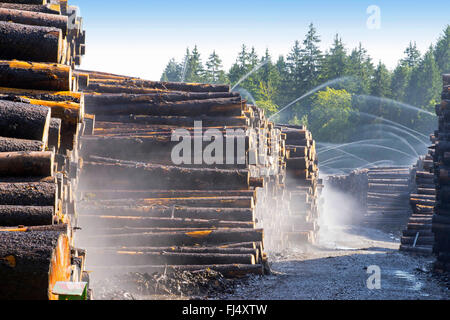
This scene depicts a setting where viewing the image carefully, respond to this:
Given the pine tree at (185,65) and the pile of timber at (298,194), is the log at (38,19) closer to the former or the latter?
the pile of timber at (298,194)

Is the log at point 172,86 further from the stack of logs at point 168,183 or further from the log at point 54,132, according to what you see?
the log at point 54,132

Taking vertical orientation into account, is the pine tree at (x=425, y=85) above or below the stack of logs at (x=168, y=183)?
above

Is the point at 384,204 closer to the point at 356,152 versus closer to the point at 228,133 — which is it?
the point at 228,133

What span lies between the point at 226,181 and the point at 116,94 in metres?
3.94

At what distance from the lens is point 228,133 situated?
13773 millimetres

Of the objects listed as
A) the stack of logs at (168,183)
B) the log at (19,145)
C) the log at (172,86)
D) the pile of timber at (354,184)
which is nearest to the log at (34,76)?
the log at (19,145)

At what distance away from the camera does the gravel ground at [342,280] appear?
34.0 ft

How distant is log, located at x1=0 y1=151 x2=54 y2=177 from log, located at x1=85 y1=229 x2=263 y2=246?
17.3 feet

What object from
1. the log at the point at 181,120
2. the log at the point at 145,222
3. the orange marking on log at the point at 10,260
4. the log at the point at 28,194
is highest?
the log at the point at 181,120

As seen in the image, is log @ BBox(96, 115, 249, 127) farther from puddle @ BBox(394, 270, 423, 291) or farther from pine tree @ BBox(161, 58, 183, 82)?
pine tree @ BBox(161, 58, 183, 82)

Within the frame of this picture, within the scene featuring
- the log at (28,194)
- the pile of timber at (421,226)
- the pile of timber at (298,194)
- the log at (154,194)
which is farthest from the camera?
the pile of timber at (298,194)

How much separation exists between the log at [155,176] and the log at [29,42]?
505 cm

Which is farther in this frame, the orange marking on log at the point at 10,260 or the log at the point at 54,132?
the log at the point at 54,132

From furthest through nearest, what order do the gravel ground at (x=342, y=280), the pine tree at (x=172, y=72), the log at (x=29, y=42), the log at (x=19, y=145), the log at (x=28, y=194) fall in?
the pine tree at (x=172, y=72) → the gravel ground at (x=342, y=280) → the log at (x=29, y=42) → the log at (x=19, y=145) → the log at (x=28, y=194)
